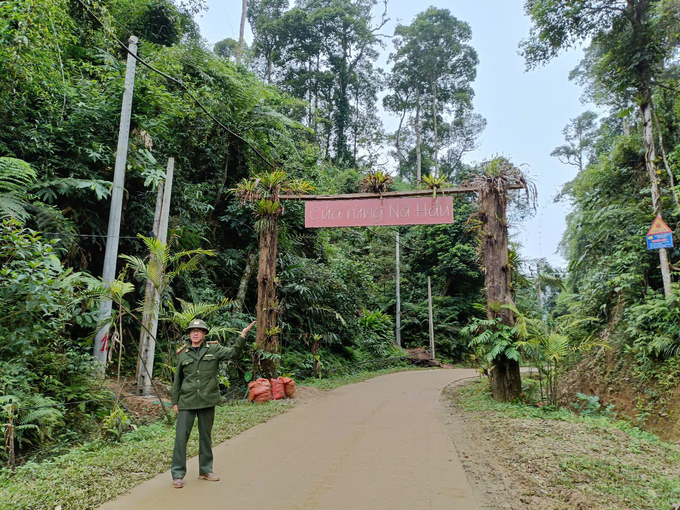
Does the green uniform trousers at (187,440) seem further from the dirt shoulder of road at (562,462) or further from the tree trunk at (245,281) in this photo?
the tree trunk at (245,281)

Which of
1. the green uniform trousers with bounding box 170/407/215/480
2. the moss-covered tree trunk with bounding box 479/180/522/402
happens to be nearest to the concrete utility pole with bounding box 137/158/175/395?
the green uniform trousers with bounding box 170/407/215/480

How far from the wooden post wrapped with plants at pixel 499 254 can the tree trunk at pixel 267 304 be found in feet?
16.2

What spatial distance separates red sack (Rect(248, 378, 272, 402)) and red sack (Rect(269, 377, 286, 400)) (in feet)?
1.05

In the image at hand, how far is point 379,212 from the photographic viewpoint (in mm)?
9508

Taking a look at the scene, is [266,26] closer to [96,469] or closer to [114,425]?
[114,425]

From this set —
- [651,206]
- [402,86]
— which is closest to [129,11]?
[651,206]

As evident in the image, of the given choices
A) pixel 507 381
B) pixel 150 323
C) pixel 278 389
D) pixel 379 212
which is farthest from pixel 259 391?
pixel 507 381

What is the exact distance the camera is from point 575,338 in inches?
429

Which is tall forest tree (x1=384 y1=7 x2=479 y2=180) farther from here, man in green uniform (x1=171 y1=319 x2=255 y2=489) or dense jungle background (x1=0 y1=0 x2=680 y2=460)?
man in green uniform (x1=171 y1=319 x2=255 y2=489)

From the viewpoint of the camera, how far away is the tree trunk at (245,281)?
12.1m

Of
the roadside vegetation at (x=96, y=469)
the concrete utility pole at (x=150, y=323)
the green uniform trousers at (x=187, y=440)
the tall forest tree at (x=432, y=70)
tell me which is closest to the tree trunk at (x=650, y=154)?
the green uniform trousers at (x=187, y=440)

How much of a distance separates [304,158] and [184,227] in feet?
25.5

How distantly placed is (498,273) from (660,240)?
3.23m

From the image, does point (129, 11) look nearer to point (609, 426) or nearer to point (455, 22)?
point (609, 426)
